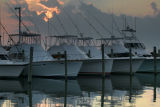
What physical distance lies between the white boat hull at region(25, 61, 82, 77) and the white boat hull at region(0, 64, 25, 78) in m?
1.95

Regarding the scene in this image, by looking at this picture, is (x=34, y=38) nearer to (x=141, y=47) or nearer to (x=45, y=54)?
(x=45, y=54)

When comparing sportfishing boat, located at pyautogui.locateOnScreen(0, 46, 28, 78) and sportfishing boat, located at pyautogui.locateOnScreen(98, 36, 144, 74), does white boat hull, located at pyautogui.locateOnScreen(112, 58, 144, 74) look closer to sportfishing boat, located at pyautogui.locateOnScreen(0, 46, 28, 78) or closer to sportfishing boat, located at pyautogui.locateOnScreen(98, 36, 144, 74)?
sportfishing boat, located at pyautogui.locateOnScreen(98, 36, 144, 74)

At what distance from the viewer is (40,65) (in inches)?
1506

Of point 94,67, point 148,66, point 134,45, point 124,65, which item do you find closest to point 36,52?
point 94,67

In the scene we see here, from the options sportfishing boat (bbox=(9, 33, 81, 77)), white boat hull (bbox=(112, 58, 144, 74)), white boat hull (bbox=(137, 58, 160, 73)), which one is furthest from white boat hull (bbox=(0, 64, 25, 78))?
white boat hull (bbox=(137, 58, 160, 73))

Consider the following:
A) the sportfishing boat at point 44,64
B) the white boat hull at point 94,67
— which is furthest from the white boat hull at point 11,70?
the white boat hull at point 94,67

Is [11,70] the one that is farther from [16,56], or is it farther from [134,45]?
[134,45]

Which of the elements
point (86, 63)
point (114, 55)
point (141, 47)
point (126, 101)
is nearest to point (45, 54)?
point (86, 63)

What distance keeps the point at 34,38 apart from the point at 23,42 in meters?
1.40

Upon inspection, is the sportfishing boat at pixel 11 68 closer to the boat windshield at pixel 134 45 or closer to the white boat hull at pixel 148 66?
the boat windshield at pixel 134 45

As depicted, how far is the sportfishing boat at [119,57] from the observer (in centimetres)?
4557

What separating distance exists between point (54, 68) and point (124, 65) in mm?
12068

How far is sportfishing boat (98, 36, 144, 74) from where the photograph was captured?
4557 centimetres

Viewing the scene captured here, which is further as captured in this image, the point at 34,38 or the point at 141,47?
the point at 141,47
